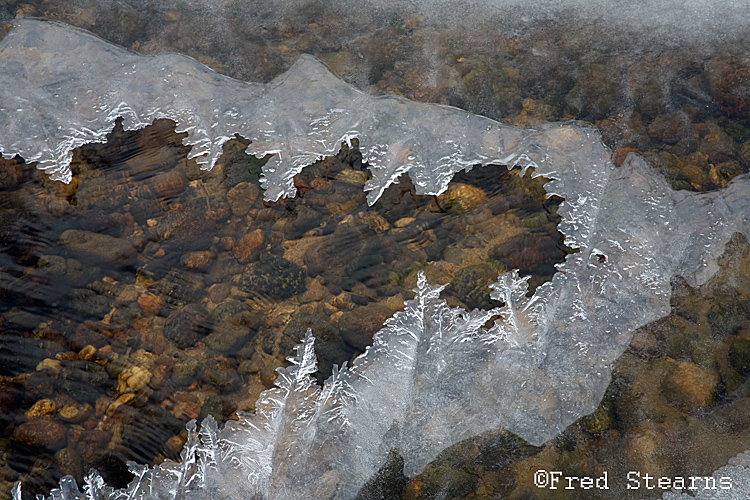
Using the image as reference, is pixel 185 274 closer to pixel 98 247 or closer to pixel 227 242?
pixel 227 242

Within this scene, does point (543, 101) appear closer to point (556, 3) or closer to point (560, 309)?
point (556, 3)

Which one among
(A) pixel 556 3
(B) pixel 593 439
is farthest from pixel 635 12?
(B) pixel 593 439

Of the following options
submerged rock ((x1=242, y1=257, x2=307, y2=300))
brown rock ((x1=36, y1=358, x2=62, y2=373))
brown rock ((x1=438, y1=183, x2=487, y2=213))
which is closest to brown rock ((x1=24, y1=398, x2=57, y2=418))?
brown rock ((x1=36, y1=358, x2=62, y2=373))

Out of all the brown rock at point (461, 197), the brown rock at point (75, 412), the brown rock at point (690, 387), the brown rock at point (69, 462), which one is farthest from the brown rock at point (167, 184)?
the brown rock at point (690, 387)

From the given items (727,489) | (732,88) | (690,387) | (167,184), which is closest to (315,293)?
(167,184)

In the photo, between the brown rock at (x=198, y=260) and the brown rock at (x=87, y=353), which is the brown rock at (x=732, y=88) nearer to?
the brown rock at (x=198, y=260)

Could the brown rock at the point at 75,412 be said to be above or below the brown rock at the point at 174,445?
above

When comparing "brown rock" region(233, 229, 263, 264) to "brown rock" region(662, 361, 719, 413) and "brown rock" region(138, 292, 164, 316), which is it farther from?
"brown rock" region(662, 361, 719, 413)
